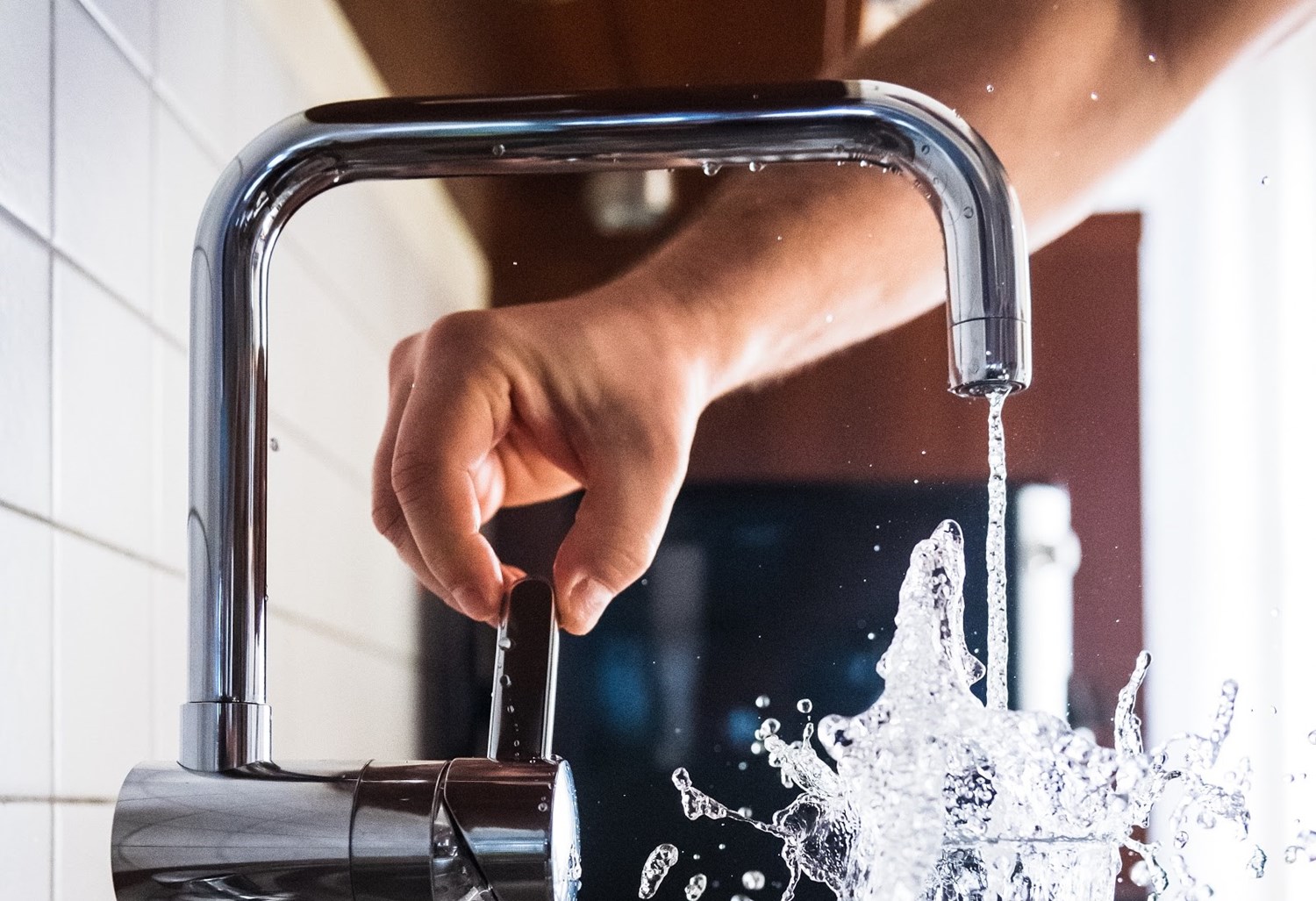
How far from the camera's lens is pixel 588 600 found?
755mm

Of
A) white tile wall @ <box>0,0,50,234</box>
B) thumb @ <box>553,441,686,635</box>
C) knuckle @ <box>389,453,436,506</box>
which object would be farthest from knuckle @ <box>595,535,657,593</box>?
white tile wall @ <box>0,0,50,234</box>

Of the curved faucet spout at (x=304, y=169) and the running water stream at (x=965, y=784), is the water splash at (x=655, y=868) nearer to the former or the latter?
the running water stream at (x=965, y=784)

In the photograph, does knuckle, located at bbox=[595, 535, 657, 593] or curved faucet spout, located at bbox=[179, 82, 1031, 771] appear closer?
curved faucet spout, located at bbox=[179, 82, 1031, 771]

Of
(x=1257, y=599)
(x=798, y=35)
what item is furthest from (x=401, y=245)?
(x=1257, y=599)

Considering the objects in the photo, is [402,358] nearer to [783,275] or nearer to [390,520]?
[390,520]

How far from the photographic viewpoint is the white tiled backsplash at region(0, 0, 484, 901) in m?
0.52

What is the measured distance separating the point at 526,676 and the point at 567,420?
22 cm

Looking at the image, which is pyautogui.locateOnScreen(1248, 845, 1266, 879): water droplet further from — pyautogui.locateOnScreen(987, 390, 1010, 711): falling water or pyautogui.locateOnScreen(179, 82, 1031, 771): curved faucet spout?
pyautogui.locateOnScreen(179, 82, 1031, 771): curved faucet spout

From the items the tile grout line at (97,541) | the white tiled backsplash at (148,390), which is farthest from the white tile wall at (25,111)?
the tile grout line at (97,541)

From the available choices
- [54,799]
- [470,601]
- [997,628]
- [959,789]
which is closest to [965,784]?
[959,789]

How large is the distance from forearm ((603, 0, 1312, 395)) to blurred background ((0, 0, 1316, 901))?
0.06 feet

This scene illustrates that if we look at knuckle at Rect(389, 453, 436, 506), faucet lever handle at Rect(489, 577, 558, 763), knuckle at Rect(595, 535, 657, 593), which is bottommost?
faucet lever handle at Rect(489, 577, 558, 763)

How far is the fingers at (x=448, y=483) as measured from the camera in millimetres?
689

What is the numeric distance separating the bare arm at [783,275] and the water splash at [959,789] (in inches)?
5.6
